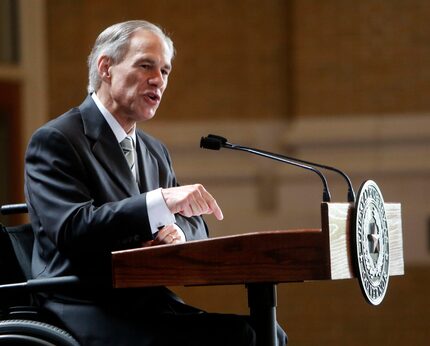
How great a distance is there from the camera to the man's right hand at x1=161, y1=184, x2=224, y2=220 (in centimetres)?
273

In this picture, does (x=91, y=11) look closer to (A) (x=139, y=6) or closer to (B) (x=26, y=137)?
(A) (x=139, y=6)

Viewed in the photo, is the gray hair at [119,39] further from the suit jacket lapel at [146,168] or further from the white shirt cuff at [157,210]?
the white shirt cuff at [157,210]

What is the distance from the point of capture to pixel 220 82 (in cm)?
682

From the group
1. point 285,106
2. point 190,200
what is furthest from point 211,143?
point 285,106

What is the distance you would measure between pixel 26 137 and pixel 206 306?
1.71 meters

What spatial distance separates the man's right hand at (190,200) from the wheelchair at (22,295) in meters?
0.34

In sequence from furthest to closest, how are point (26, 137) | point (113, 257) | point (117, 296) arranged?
point (26, 137) < point (117, 296) < point (113, 257)

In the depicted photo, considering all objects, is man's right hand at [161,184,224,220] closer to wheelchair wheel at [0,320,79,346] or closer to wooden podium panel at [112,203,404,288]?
wooden podium panel at [112,203,404,288]

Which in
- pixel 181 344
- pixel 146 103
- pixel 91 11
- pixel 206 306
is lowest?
pixel 206 306

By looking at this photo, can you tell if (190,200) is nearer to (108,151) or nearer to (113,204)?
(113,204)

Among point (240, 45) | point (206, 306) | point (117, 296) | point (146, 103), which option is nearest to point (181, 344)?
point (117, 296)

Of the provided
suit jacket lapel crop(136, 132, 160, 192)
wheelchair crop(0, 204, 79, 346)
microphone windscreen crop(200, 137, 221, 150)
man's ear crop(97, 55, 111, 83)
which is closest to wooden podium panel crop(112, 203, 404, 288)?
wheelchair crop(0, 204, 79, 346)

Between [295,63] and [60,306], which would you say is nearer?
[60,306]

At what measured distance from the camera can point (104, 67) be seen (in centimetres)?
325
